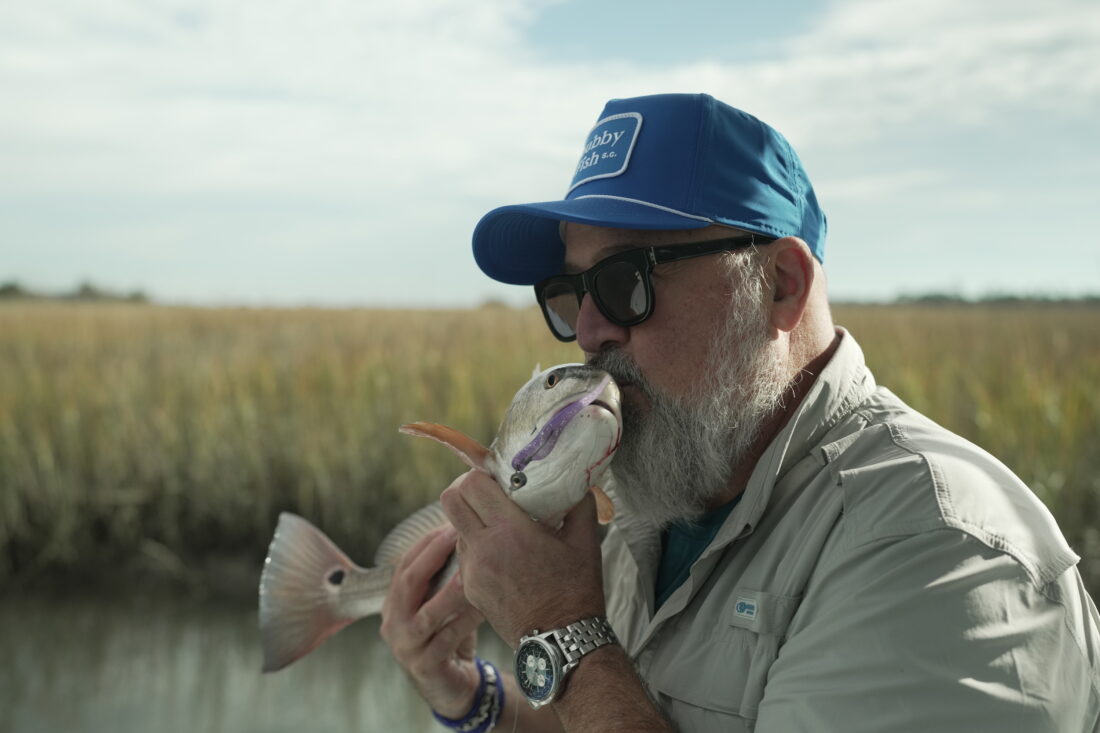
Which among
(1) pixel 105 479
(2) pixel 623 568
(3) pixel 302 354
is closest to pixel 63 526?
(1) pixel 105 479

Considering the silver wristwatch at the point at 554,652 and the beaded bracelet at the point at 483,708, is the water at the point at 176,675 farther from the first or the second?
the silver wristwatch at the point at 554,652

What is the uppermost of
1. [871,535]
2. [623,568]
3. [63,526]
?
[871,535]

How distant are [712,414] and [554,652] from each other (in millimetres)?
589

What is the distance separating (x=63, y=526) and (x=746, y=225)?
17.8 ft

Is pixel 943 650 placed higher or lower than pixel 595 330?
lower

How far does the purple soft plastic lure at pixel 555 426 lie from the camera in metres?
1.78

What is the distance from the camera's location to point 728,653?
5.68 ft

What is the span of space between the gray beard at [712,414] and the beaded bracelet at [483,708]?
0.79m

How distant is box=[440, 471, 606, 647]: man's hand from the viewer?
1805 mm

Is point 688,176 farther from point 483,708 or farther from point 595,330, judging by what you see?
point 483,708

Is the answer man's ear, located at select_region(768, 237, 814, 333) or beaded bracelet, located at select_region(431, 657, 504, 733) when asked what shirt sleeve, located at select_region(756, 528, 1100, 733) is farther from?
beaded bracelet, located at select_region(431, 657, 504, 733)

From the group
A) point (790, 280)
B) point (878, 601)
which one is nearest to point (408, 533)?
Result: point (790, 280)

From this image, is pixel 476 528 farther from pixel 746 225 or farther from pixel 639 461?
pixel 746 225

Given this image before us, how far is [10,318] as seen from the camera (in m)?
12.8
